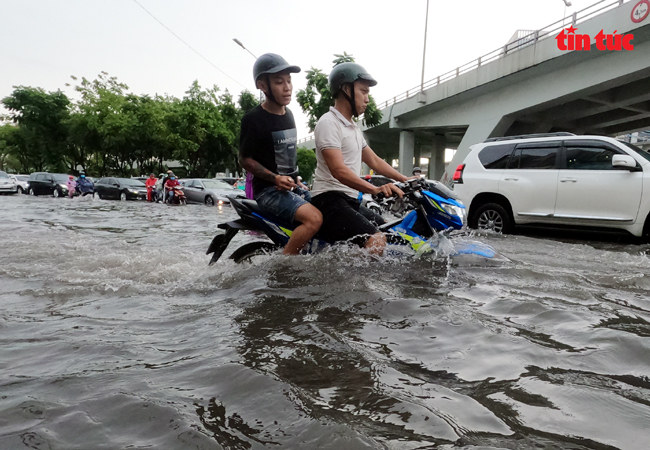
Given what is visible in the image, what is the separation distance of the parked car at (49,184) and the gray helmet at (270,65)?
29216mm

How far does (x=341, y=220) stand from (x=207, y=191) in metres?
18.8

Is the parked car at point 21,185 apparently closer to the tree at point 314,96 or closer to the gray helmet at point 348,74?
the tree at point 314,96

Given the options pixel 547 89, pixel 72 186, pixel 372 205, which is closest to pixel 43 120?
pixel 72 186

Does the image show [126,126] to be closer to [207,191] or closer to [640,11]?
[207,191]

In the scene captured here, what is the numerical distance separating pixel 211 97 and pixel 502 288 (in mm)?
42390

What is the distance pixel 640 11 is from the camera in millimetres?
15570

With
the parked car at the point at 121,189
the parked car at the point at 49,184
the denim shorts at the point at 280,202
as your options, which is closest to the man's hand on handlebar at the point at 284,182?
the denim shorts at the point at 280,202

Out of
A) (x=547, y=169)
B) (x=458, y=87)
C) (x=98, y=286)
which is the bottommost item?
(x=98, y=286)

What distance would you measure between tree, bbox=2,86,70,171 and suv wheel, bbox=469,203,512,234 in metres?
45.2

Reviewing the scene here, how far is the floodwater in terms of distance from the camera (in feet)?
4.87

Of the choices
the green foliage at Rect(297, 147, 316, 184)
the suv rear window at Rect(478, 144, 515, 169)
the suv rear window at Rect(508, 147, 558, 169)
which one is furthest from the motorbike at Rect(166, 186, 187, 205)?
the green foliage at Rect(297, 147, 316, 184)

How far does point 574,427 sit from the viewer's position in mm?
1471

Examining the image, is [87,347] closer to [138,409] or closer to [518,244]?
[138,409]

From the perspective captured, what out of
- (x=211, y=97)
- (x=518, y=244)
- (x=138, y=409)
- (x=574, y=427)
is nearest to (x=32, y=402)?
(x=138, y=409)
